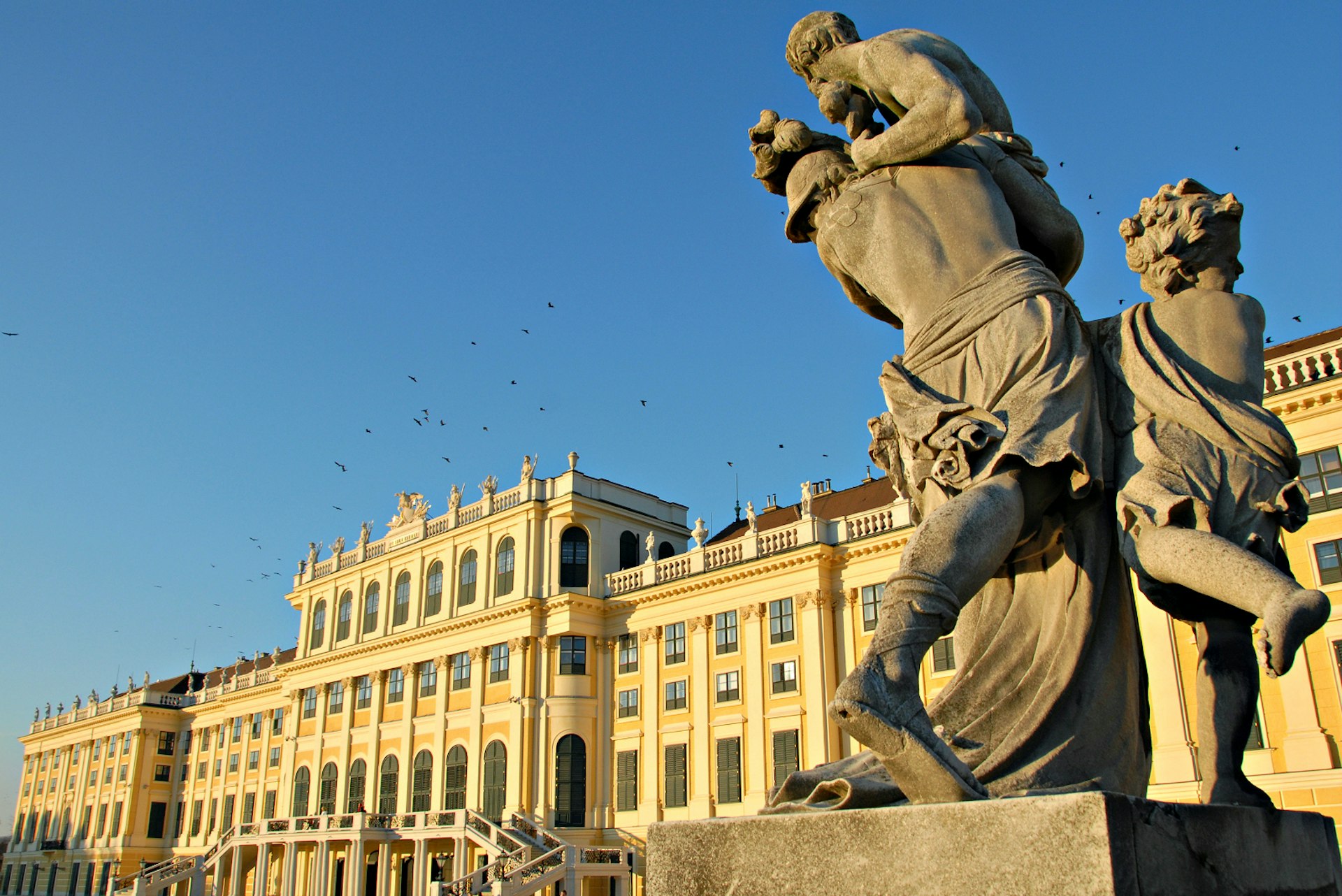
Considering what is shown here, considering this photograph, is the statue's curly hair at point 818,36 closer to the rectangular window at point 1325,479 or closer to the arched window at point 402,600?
the rectangular window at point 1325,479

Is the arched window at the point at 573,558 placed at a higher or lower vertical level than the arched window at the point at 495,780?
higher

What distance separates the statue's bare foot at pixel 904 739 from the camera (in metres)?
2.50

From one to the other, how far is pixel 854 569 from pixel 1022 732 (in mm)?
35416

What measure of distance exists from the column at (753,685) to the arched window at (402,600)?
19218mm

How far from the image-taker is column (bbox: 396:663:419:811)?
4844cm

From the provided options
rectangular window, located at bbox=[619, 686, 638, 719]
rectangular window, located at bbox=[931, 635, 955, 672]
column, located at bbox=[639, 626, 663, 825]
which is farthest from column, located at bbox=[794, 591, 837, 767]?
rectangular window, located at bbox=[619, 686, 638, 719]

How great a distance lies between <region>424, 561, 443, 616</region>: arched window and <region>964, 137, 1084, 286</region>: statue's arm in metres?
48.5

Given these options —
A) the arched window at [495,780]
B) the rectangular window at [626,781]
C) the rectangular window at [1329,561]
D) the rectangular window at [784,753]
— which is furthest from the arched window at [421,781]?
the rectangular window at [1329,561]

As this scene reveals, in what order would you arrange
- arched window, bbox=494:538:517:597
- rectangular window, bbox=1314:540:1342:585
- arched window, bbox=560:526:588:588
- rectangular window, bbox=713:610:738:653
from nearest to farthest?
rectangular window, bbox=1314:540:1342:585
rectangular window, bbox=713:610:738:653
arched window, bbox=560:526:588:588
arched window, bbox=494:538:517:597

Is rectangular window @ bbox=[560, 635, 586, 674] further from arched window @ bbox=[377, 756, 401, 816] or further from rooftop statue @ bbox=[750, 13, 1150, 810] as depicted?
rooftop statue @ bbox=[750, 13, 1150, 810]

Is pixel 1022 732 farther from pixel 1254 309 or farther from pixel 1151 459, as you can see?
pixel 1254 309

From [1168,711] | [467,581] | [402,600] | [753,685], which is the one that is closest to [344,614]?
[402,600]

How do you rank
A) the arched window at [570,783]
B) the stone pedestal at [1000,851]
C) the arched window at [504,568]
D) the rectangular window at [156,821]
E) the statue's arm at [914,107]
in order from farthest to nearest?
1. the rectangular window at [156,821]
2. the arched window at [504,568]
3. the arched window at [570,783]
4. the statue's arm at [914,107]
5. the stone pedestal at [1000,851]

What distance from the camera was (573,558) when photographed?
47.0 m
